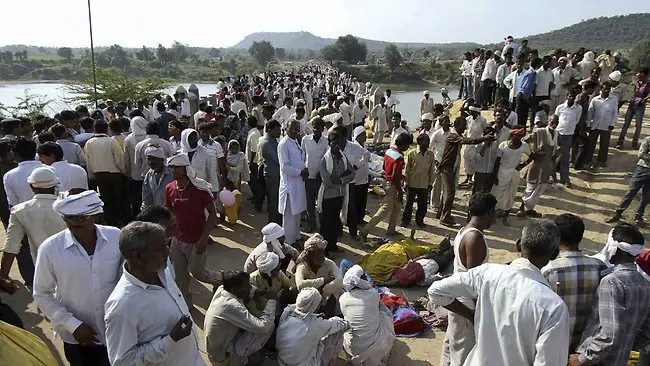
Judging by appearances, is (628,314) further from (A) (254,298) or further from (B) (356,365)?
(A) (254,298)

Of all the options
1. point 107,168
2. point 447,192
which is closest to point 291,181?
point 107,168

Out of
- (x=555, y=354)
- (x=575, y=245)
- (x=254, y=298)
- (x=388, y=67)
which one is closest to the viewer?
(x=555, y=354)

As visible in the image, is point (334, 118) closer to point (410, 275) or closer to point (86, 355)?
point (410, 275)

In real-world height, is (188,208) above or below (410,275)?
above

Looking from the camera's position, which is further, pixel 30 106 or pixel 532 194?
pixel 30 106

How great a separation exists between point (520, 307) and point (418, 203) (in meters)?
4.79

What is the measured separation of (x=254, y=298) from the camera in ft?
11.6

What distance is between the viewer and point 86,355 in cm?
265

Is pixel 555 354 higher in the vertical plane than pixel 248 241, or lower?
higher

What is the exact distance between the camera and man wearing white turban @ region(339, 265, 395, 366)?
3.47m

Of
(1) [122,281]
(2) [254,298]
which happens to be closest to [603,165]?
(2) [254,298]

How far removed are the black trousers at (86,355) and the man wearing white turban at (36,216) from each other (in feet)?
3.41

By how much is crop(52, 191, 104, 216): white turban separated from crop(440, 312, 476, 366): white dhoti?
7.85ft

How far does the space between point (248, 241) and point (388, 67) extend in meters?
54.3
